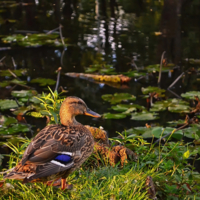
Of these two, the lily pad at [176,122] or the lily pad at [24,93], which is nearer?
the lily pad at [176,122]

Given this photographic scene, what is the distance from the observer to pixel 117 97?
6.08m

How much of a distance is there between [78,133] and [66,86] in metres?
3.41

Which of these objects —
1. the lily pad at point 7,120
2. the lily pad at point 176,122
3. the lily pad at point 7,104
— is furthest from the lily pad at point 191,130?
the lily pad at point 7,104

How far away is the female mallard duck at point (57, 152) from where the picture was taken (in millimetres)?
2951

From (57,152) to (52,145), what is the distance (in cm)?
6

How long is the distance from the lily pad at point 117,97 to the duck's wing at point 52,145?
8.91ft

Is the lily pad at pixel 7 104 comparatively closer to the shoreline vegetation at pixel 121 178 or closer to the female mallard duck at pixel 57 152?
the shoreline vegetation at pixel 121 178

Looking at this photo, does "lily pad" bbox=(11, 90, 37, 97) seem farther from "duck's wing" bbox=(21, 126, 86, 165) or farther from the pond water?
"duck's wing" bbox=(21, 126, 86, 165)

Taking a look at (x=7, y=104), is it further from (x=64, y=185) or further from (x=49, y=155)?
(x=49, y=155)

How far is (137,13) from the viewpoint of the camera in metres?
11.4

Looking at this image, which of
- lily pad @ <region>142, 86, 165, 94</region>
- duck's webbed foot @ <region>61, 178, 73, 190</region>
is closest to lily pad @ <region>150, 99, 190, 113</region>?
lily pad @ <region>142, 86, 165, 94</region>

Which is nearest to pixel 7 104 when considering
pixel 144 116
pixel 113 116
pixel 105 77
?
pixel 113 116

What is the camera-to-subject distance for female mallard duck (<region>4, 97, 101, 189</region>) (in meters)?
2.95

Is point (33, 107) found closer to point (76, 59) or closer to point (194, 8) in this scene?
point (76, 59)
